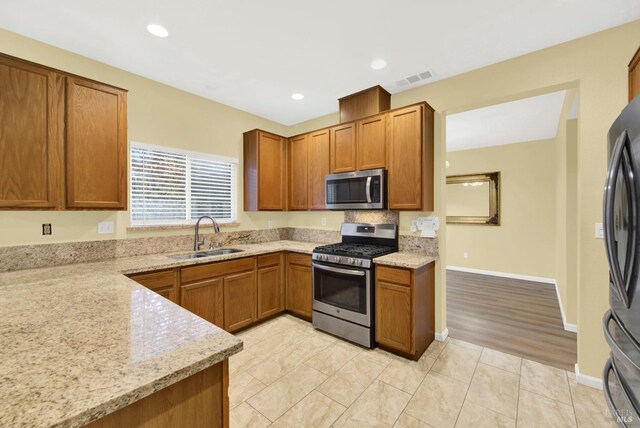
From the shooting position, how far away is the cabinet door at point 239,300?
9.69ft

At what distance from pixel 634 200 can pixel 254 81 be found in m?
3.13

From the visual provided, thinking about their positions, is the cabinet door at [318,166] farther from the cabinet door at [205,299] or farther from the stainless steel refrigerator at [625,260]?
the stainless steel refrigerator at [625,260]

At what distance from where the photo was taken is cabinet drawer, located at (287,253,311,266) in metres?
3.37

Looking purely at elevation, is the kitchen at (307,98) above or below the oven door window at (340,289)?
above

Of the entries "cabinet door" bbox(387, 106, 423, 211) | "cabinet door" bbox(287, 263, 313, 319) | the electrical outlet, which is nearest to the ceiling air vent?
"cabinet door" bbox(387, 106, 423, 211)

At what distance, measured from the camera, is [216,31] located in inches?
86.5

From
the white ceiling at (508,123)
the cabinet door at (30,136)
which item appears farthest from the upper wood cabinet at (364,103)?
the cabinet door at (30,136)

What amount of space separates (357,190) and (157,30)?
2334 millimetres

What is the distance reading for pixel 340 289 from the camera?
2.97 metres

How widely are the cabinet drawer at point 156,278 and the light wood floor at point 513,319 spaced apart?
3043mm

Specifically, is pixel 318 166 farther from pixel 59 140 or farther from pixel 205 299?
pixel 59 140

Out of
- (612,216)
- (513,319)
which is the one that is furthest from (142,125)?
(513,319)

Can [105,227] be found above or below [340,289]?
above

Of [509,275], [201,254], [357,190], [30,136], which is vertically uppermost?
[30,136]
